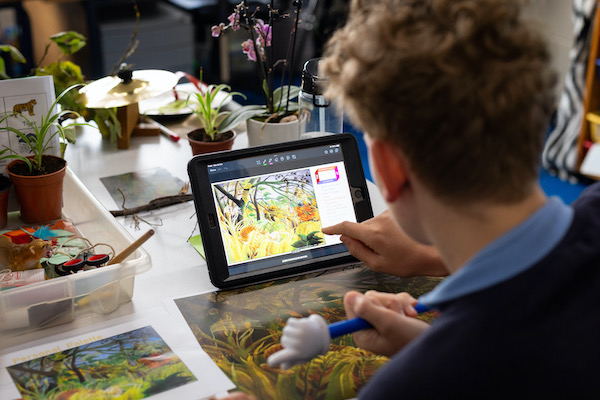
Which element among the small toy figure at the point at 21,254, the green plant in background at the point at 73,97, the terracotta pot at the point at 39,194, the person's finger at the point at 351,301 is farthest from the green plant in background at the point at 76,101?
the person's finger at the point at 351,301

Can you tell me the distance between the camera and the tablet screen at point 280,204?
3.54 ft

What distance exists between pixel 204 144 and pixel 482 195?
2.89 ft

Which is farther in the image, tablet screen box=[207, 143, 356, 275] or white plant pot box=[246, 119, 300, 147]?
white plant pot box=[246, 119, 300, 147]

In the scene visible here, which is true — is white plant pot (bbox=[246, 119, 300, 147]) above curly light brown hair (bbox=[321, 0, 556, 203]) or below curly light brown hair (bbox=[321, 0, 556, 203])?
below

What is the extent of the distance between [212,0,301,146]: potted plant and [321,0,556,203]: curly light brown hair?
83 centimetres

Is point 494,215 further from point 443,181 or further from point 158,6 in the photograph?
point 158,6

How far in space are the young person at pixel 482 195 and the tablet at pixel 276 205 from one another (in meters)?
0.46

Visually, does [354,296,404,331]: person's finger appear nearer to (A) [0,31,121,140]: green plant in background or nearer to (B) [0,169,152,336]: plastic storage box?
(B) [0,169,152,336]: plastic storage box

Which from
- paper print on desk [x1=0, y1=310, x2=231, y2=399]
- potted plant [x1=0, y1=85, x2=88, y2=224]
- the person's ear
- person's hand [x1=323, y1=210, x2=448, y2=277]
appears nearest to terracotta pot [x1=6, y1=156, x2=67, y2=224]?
potted plant [x1=0, y1=85, x2=88, y2=224]

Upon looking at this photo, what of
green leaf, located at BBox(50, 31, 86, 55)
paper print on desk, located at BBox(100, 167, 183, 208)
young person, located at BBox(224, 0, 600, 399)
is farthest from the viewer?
green leaf, located at BBox(50, 31, 86, 55)

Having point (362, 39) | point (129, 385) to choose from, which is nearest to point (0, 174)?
point (129, 385)

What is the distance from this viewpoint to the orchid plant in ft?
4.63

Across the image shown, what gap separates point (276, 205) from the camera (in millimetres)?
1119

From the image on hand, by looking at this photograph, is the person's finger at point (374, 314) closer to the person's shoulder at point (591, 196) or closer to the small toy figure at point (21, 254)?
the person's shoulder at point (591, 196)
